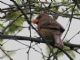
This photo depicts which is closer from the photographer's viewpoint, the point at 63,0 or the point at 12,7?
the point at 12,7

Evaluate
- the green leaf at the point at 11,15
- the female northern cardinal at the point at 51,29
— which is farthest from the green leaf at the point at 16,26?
the female northern cardinal at the point at 51,29

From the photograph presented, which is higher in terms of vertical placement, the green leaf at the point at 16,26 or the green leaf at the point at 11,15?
the green leaf at the point at 11,15

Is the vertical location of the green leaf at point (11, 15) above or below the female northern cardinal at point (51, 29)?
above

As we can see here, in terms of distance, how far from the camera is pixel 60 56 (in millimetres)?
3254

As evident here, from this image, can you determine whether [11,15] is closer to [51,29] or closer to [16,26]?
[16,26]

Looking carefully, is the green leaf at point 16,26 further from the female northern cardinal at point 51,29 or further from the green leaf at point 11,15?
the female northern cardinal at point 51,29

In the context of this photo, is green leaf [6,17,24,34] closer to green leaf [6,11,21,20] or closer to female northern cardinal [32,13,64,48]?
green leaf [6,11,21,20]

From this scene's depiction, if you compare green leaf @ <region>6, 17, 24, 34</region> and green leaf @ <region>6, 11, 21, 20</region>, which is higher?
green leaf @ <region>6, 11, 21, 20</region>

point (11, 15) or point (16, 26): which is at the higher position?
point (11, 15)

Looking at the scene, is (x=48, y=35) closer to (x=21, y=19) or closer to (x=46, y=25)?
(x=46, y=25)

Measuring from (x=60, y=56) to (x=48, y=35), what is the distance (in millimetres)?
263

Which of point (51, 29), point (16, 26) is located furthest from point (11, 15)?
point (51, 29)

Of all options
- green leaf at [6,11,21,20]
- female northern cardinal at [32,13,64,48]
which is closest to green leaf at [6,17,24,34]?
green leaf at [6,11,21,20]

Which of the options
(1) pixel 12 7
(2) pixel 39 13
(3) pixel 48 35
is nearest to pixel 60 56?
(3) pixel 48 35
